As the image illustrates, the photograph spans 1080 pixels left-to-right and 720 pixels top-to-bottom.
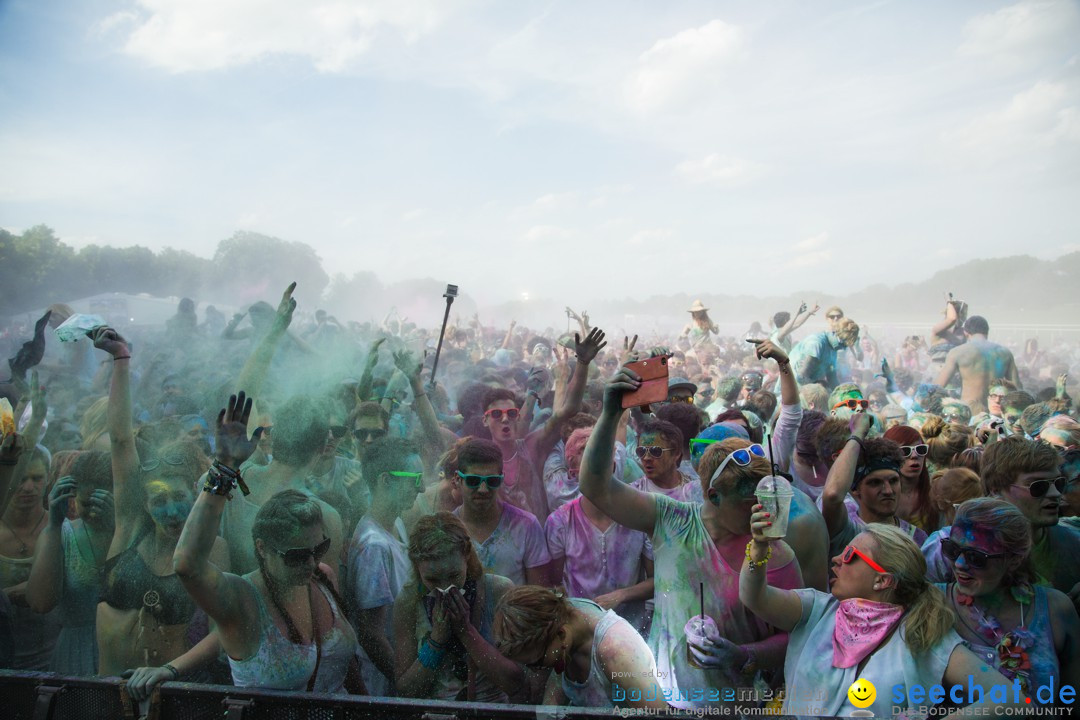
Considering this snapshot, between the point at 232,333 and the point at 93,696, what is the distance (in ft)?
15.3

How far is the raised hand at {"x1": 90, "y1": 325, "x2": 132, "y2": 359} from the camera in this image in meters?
3.27

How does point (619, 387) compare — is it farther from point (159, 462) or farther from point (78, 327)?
point (78, 327)

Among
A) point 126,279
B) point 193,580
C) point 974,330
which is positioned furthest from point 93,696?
point 974,330

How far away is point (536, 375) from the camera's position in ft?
19.2

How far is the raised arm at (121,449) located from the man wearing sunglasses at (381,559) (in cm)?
111

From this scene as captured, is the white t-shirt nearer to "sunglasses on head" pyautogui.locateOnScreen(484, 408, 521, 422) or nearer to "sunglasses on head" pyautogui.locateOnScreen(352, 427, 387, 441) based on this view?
"sunglasses on head" pyautogui.locateOnScreen(352, 427, 387, 441)

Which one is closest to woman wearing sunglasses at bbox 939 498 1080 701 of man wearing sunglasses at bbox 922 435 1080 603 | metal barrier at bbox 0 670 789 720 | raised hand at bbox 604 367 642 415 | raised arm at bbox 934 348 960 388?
man wearing sunglasses at bbox 922 435 1080 603

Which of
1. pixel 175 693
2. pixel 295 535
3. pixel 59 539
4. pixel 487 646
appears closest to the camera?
pixel 175 693

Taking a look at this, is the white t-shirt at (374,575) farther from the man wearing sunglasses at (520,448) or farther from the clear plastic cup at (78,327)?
the clear plastic cup at (78,327)

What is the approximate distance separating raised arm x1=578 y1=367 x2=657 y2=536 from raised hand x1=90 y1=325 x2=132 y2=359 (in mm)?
2486

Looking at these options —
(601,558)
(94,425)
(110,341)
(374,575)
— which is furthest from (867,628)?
(94,425)

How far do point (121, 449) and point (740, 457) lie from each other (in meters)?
3.09

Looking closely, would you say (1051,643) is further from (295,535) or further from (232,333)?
(232,333)

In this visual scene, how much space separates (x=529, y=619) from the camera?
2.33 metres
